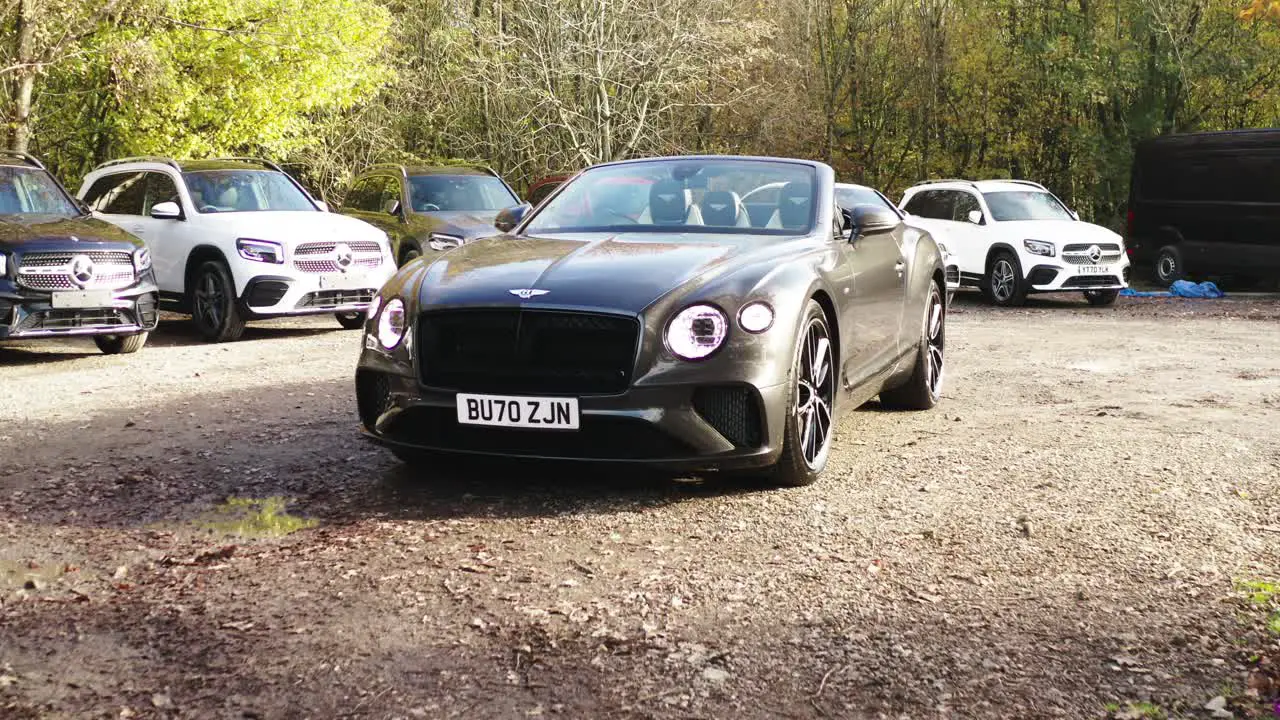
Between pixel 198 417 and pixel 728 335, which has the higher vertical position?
pixel 728 335

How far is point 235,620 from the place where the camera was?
412 centimetres

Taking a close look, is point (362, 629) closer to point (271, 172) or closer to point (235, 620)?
point (235, 620)

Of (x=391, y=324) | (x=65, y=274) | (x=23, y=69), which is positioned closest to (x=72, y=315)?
(x=65, y=274)

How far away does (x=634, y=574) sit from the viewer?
15.2 ft

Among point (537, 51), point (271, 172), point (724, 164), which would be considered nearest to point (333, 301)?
point (271, 172)

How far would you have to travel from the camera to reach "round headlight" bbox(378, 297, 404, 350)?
230 inches

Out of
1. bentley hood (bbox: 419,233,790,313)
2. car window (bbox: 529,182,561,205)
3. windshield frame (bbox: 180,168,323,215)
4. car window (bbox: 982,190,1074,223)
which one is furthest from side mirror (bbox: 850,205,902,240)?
car window (bbox: 529,182,561,205)

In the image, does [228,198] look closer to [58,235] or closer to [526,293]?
[58,235]

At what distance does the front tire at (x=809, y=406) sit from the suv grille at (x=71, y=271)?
23.7ft

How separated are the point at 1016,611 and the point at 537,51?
25178 millimetres

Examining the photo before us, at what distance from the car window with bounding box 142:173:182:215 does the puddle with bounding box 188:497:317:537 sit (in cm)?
875

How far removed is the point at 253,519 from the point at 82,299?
642 centimetres

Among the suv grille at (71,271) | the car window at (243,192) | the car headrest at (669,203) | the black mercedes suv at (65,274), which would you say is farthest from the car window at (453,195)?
the car headrest at (669,203)

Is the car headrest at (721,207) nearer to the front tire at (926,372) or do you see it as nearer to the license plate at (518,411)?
the license plate at (518,411)
